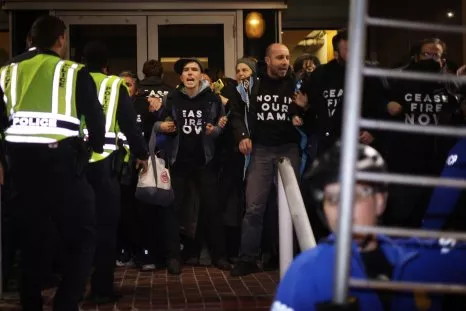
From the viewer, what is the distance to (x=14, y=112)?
497cm

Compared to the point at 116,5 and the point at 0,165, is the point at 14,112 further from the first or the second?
the point at 116,5

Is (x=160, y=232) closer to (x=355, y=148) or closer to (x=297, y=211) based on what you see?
(x=297, y=211)

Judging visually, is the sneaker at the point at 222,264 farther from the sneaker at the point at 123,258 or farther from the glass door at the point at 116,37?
the glass door at the point at 116,37

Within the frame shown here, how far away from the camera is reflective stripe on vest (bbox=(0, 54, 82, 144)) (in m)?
4.89

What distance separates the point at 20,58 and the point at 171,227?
125 inches

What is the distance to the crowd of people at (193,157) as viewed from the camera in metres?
4.82

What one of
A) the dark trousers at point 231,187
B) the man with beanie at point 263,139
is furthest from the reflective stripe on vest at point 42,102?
the dark trousers at point 231,187

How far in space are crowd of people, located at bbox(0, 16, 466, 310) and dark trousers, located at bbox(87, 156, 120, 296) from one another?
0.03ft

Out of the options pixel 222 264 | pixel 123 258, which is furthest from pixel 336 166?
pixel 123 258

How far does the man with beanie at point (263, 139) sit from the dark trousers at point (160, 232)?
741mm

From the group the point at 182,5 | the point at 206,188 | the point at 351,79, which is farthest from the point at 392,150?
the point at 182,5

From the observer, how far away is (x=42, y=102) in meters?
4.92

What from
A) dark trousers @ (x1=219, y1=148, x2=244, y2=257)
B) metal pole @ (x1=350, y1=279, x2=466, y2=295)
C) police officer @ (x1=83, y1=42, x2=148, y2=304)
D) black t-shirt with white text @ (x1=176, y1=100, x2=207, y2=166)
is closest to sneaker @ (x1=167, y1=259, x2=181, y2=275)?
dark trousers @ (x1=219, y1=148, x2=244, y2=257)

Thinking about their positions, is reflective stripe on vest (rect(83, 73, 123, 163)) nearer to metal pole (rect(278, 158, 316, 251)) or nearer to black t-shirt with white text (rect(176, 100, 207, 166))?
black t-shirt with white text (rect(176, 100, 207, 166))
